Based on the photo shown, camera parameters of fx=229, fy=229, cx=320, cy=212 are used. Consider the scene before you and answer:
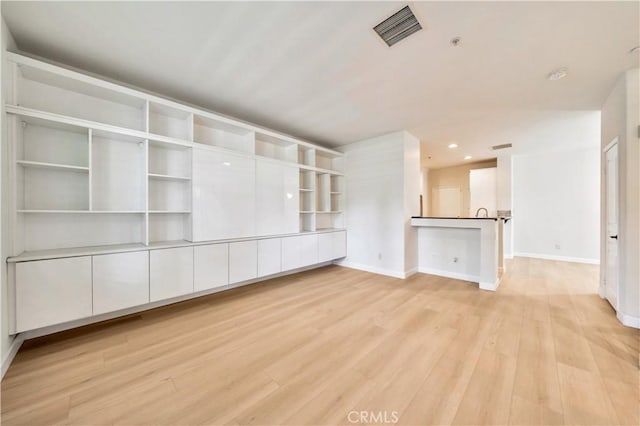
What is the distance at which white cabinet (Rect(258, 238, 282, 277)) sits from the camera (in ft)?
11.8

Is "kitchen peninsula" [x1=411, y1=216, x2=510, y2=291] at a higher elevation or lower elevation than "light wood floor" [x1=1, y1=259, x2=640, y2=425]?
higher

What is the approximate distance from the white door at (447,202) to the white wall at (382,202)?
381cm

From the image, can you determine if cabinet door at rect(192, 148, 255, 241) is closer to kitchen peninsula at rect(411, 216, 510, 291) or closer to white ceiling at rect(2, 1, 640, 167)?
white ceiling at rect(2, 1, 640, 167)

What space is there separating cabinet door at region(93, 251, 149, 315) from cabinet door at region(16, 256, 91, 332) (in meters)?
0.07

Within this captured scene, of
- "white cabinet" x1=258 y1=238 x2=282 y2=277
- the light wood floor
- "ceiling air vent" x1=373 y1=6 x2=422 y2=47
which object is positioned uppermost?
"ceiling air vent" x1=373 y1=6 x2=422 y2=47

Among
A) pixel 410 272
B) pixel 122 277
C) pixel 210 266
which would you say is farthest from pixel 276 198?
pixel 410 272

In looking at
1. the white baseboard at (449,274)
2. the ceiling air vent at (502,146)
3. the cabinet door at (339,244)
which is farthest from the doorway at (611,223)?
the cabinet door at (339,244)

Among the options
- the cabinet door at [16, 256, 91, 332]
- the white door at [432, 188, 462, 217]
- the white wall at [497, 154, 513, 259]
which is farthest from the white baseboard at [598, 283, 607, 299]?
the cabinet door at [16, 256, 91, 332]

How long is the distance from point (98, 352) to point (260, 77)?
3.11 meters

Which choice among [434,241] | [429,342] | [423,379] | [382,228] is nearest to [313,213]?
[382,228]

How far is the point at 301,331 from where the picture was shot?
7.77ft

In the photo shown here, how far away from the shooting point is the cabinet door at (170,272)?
2.56m

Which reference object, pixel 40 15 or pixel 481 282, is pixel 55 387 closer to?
pixel 40 15
